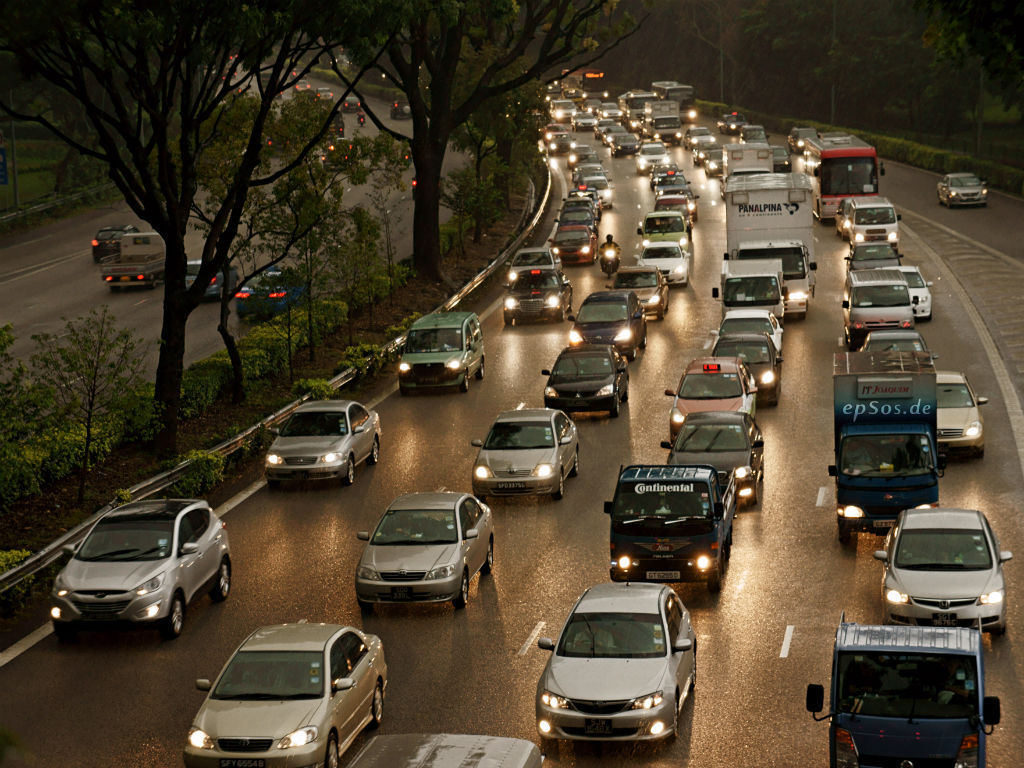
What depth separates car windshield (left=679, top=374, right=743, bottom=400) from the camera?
103ft

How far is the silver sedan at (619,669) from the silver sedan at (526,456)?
9427 millimetres

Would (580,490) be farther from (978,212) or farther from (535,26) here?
(978,212)

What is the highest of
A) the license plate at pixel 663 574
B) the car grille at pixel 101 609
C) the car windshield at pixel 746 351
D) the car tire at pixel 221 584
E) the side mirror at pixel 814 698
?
the car windshield at pixel 746 351

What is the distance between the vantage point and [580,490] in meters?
28.7

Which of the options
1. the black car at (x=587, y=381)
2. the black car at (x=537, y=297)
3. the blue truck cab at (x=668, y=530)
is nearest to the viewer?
the blue truck cab at (x=668, y=530)

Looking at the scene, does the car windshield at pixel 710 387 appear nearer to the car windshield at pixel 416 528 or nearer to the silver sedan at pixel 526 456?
the silver sedan at pixel 526 456

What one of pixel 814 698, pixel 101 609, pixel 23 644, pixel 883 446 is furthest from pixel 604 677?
pixel 883 446

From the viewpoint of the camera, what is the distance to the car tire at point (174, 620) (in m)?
21.1

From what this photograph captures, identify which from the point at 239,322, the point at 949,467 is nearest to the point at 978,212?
the point at 239,322

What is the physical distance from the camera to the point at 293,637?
16844 millimetres

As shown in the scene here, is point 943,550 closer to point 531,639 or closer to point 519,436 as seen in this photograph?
point 531,639

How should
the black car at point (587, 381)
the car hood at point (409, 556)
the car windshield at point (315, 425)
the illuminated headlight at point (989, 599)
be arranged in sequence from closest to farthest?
the illuminated headlight at point (989, 599), the car hood at point (409, 556), the car windshield at point (315, 425), the black car at point (587, 381)

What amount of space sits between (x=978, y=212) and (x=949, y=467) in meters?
41.8

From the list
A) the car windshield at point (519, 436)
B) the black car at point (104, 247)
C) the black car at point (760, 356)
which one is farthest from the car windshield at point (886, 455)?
the black car at point (104, 247)
